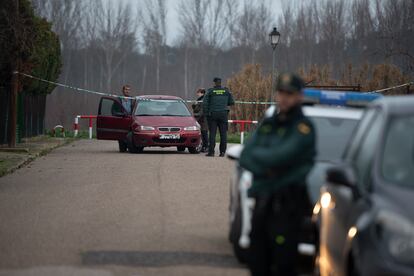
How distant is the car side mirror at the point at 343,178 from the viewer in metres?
7.25

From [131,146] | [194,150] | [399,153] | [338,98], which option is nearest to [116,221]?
[338,98]

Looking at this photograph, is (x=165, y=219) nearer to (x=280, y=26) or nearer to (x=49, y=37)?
(x=49, y=37)

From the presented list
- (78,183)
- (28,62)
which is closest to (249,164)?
(78,183)

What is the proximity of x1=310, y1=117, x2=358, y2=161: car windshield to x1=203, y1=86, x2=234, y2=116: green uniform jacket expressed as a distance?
16.1 meters

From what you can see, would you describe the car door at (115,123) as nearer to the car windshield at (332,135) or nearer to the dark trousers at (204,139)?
the dark trousers at (204,139)

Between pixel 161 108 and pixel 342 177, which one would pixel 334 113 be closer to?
pixel 342 177

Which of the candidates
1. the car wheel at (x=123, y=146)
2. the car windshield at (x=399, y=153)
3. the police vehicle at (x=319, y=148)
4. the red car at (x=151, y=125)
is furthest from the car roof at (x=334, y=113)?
the car wheel at (x=123, y=146)

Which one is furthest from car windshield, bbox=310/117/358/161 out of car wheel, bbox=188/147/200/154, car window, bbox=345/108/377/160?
car wheel, bbox=188/147/200/154

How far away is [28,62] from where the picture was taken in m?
30.5

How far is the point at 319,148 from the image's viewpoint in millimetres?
11180

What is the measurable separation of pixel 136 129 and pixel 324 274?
822 inches

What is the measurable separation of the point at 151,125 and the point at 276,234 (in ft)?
71.2

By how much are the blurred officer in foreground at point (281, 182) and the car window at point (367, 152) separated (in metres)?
0.33

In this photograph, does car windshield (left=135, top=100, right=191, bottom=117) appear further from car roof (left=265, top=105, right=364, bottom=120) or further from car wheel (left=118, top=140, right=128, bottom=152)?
car roof (left=265, top=105, right=364, bottom=120)
